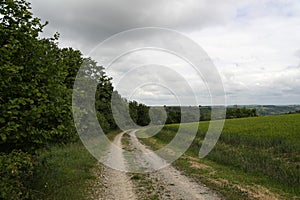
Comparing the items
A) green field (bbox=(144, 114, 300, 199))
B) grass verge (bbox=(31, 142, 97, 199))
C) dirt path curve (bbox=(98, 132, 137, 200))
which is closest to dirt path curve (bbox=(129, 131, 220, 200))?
green field (bbox=(144, 114, 300, 199))

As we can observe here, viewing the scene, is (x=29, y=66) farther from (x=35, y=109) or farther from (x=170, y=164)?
(x=170, y=164)

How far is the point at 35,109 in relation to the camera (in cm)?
668

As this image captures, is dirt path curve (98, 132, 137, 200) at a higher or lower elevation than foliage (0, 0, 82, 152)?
lower

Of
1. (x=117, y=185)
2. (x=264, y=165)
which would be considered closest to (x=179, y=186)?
(x=117, y=185)

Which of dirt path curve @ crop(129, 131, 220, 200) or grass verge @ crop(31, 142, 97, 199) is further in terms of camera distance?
dirt path curve @ crop(129, 131, 220, 200)

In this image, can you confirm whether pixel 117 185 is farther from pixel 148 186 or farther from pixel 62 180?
pixel 62 180

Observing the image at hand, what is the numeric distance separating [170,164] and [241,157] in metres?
4.70

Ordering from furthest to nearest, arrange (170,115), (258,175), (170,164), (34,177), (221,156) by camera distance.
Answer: (170,115), (221,156), (170,164), (258,175), (34,177)

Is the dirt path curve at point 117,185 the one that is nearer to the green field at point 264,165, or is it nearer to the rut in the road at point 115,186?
the rut in the road at point 115,186

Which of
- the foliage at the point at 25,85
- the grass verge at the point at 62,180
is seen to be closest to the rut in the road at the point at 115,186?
the grass verge at the point at 62,180

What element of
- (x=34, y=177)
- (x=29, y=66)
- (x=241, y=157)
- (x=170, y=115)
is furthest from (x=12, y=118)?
(x=170, y=115)

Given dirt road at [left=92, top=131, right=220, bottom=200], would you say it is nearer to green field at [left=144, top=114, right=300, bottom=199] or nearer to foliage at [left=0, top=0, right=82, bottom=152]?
green field at [left=144, top=114, right=300, bottom=199]

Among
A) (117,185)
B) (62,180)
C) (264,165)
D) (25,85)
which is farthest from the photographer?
(264,165)

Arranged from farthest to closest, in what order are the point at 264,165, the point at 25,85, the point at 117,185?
the point at 264,165, the point at 117,185, the point at 25,85
